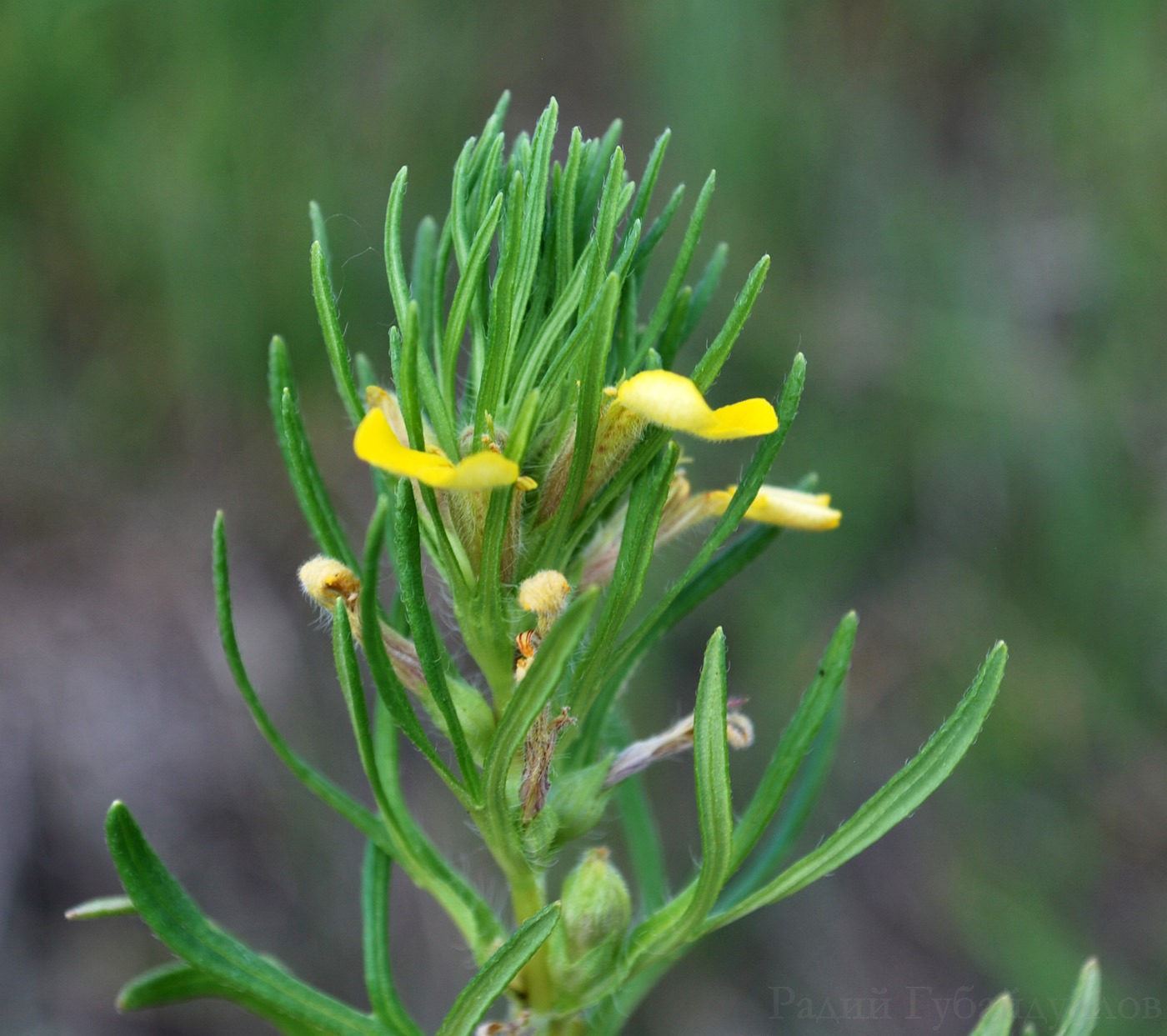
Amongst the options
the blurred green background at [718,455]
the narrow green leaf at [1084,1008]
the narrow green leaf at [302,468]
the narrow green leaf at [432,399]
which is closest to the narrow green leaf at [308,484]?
the narrow green leaf at [302,468]

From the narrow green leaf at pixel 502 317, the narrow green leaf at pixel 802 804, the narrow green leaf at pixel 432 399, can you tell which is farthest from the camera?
the narrow green leaf at pixel 802 804

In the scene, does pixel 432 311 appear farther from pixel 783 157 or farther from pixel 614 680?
pixel 783 157

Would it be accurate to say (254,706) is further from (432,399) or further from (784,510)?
(784,510)

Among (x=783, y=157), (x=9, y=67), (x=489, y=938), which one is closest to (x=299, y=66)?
(x=9, y=67)

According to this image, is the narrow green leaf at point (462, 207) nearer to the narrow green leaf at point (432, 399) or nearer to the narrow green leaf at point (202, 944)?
the narrow green leaf at point (432, 399)

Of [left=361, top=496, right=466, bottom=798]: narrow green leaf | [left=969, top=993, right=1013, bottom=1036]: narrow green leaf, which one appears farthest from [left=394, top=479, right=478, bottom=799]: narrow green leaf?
[left=969, top=993, right=1013, bottom=1036]: narrow green leaf

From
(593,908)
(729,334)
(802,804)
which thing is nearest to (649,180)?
(729,334)
